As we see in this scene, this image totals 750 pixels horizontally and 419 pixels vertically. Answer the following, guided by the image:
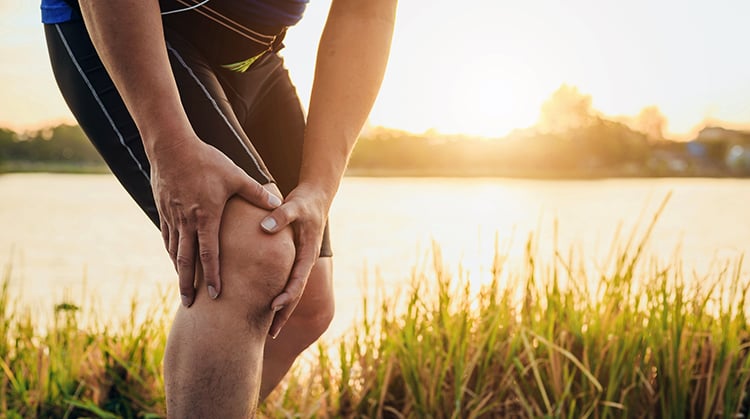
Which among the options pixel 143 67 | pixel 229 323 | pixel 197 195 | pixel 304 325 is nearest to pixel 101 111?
pixel 143 67

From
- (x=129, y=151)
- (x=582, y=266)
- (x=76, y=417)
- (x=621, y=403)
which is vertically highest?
(x=129, y=151)

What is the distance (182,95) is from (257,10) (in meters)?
0.23

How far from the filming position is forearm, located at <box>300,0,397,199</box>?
121 centimetres

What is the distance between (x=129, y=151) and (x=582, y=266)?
5.22ft

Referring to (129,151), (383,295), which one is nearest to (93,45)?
(129,151)

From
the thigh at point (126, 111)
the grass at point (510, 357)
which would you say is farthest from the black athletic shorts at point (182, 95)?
the grass at point (510, 357)

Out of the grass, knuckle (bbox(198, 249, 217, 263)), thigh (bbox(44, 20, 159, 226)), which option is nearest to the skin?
knuckle (bbox(198, 249, 217, 263))

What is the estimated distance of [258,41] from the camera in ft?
4.21

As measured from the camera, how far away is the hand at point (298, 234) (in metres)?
0.98

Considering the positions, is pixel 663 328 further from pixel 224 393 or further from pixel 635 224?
pixel 224 393

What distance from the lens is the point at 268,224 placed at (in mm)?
959

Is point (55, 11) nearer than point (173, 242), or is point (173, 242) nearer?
point (173, 242)

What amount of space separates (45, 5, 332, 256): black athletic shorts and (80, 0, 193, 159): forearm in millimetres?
94

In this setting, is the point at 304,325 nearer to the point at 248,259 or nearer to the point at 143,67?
the point at 248,259
